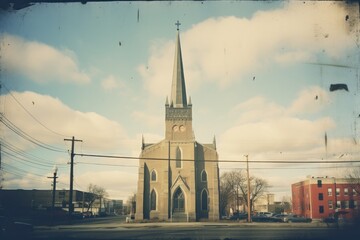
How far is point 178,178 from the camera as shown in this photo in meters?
49.8

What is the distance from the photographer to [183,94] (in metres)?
55.6

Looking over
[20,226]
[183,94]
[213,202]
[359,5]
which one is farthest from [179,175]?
[359,5]

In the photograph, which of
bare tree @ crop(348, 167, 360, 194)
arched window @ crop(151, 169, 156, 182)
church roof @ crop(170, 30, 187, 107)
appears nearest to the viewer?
bare tree @ crop(348, 167, 360, 194)

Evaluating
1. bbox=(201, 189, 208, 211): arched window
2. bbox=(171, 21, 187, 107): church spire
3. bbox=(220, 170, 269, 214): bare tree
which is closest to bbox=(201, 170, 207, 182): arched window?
bbox=(201, 189, 208, 211): arched window

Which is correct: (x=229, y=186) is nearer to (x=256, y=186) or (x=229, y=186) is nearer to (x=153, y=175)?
(x=256, y=186)

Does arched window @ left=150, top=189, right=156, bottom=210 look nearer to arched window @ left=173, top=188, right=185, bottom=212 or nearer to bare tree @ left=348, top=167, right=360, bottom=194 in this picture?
arched window @ left=173, top=188, right=185, bottom=212

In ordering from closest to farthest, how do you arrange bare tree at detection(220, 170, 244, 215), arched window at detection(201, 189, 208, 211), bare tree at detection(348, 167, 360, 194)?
bare tree at detection(348, 167, 360, 194), arched window at detection(201, 189, 208, 211), bare tree at detection(220, 170, 244, 215)

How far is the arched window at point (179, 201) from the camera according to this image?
49.1m

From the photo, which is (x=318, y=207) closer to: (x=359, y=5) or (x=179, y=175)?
(x=179, y=175)

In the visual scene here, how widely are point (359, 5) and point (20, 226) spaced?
71.8ft

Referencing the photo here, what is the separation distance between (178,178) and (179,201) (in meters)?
3.64

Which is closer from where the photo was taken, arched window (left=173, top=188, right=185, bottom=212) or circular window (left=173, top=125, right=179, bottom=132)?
arched window (left=173, top=188, right=185, bottom=212)

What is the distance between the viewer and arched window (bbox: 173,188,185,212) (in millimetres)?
49062

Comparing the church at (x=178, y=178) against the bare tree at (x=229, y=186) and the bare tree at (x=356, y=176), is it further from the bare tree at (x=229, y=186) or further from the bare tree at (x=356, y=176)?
the bare tree at (x=229, y=186)
